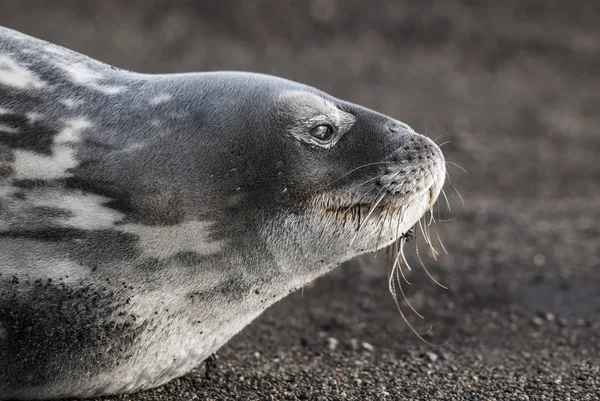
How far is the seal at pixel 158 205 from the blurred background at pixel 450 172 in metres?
0.65

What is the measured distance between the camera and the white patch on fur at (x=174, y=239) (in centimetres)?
454

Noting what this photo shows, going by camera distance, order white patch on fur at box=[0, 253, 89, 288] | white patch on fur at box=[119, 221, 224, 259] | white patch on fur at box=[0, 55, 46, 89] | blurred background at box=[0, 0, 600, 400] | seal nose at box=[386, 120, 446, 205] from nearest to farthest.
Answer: white patch on fur at box=[0, 253, 89, 288], white patch on fur at box=[119, 221, 224, 259], white patch on fur at box=[0, 55, 46, 89], seal nose at box=[386, 120, 446, 205], blurred background at box=[0, 0, 600, 400]

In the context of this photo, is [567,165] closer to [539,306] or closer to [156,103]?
[539,306]

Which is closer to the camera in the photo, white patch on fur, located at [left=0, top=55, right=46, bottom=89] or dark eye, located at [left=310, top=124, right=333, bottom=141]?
white patch on fur, located at [left=0, top=55, right=46, bottom=89]

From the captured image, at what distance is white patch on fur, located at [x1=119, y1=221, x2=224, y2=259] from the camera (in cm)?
454

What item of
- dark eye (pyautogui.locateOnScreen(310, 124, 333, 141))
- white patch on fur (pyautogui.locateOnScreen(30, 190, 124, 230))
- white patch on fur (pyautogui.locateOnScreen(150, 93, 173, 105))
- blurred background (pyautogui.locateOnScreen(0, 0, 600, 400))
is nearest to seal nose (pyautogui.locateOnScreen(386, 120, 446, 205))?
dark eye (pyautogui.locateOnScreen(310, 124, 333, 141))

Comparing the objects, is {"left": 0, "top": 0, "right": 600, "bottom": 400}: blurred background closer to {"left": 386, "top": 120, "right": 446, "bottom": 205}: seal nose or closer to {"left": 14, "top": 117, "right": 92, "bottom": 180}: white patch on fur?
{"left": 386, "top": 120, "right": 446, "bottom": 205}: seal nose

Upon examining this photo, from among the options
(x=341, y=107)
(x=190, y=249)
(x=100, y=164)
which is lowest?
(x=190, y=249)

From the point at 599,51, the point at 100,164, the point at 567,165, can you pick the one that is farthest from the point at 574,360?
the point at 599,51

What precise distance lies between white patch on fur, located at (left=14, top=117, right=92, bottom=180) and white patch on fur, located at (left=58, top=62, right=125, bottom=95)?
0.39m

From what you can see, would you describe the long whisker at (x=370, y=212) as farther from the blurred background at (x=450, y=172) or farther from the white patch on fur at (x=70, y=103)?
the white patch on fur at (x=70, y=103)

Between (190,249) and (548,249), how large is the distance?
20.6ft

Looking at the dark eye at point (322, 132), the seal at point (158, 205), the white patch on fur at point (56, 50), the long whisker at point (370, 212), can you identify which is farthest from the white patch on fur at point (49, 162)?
the long whisker at point (370, 212)

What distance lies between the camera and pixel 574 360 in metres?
6.65
